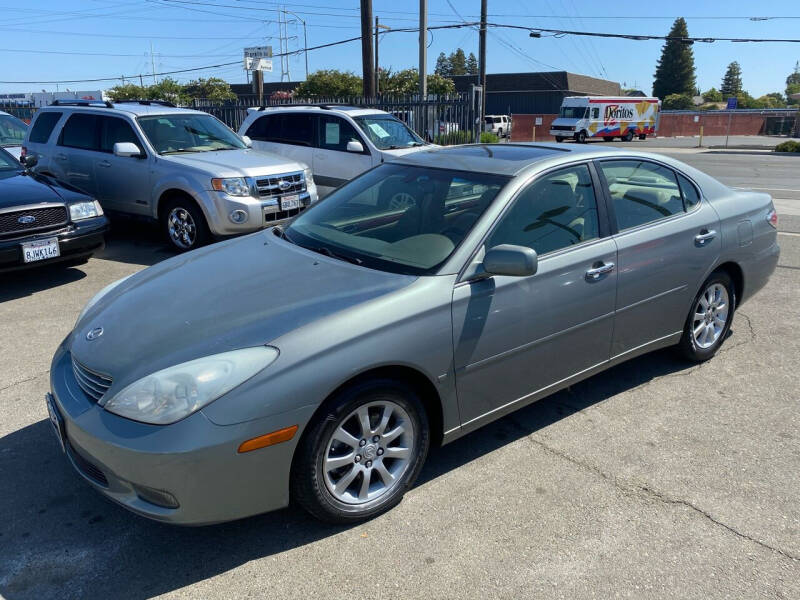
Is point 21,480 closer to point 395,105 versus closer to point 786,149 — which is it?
point 395,105

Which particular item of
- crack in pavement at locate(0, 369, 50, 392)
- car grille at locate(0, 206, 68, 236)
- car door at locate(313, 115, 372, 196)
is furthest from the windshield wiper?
car door at locate(313, 115, 372, 196)

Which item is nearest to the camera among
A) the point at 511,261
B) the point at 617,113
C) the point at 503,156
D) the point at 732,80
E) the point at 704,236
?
the point at 511,261

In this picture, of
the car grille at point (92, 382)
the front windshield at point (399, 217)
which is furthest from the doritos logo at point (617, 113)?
the car grille at point (92, 382)

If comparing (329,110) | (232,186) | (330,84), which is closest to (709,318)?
(232,186)

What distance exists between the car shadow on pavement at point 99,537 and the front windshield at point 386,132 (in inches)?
310

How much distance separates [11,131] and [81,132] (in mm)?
4502

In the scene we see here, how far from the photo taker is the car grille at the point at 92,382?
109 inches

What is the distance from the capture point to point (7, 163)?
24.4 feet

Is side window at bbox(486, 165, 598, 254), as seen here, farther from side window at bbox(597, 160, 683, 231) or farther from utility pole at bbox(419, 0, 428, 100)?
utility pole at bbox(419, 0, 428, 100)

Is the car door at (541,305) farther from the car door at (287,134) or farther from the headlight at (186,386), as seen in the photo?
the car door at (287,134)

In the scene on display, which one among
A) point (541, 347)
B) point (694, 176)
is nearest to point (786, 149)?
point (694, 176)

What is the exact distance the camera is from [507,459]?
3.52 meters

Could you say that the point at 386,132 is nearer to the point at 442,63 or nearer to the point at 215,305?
the point at 215,305

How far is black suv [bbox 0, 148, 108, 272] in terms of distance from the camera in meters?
6.15
